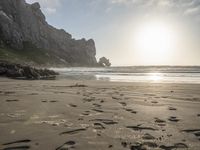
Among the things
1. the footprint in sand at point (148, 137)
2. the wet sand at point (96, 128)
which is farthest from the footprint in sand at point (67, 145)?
the footprint in sand at point (148, 137)

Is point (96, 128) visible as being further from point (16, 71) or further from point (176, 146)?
point (16, 71)

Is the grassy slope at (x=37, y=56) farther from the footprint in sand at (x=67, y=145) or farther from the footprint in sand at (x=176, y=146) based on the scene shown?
the footprint in sand at (x=176, y=146)

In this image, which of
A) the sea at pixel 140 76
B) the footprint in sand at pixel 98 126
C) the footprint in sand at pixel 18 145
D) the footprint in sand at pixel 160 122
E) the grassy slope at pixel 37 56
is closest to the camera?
the footprint in sand at pixel 18 145

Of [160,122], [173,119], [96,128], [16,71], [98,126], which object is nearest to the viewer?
[96,128]

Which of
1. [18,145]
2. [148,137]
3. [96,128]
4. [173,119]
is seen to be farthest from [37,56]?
[148,137]

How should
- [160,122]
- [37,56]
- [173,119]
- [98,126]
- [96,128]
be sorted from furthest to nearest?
[37,56], [173,119], [160,122], [98,126], [96,128]

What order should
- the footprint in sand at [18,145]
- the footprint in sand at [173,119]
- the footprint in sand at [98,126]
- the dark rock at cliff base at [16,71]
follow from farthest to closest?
the dark rock at cliff base at [16,71], the footprint in sand at [173,119], the footprint in sand at [98,126], the footprint in sand at [18,145]

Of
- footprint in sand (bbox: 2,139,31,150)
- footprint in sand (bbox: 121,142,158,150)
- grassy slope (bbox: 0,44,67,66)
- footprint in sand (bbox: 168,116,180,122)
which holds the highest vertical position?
grassy slope (bbox: 0,44,67,66)

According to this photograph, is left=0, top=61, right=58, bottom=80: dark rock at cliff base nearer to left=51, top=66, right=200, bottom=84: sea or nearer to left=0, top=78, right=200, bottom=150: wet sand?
left=51, top=66, right=200, bottom=84: sea

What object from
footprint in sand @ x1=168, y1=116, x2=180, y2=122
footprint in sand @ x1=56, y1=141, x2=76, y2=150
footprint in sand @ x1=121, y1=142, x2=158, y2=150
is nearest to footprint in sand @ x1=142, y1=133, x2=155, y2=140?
footprint in sand @ x1=121, y1=142, x2=158, y2=150

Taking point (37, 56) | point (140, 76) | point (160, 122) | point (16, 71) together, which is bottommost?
point (140, 76)

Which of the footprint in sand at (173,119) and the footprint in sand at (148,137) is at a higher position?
the footprint in sand at (148,137)

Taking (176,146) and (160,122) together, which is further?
(160,122)

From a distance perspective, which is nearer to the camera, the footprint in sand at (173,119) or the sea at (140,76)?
the footprint in sand at (173,119)
